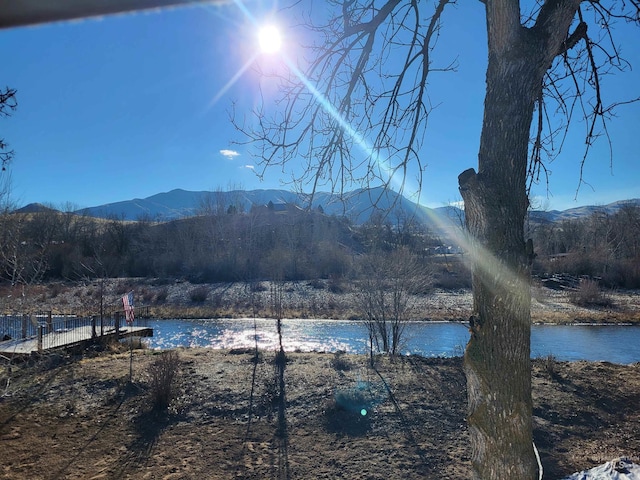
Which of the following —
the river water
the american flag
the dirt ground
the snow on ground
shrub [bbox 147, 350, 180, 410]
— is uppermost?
the american flag

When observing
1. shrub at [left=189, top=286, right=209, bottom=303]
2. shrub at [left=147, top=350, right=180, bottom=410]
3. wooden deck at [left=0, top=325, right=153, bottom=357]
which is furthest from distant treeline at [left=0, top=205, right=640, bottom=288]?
shrub at [left=147, top=350, right=180, bottom=410]

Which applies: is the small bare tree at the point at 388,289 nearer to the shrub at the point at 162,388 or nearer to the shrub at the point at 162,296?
the shrub at the point at 162,388

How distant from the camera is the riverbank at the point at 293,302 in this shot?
27.8 m

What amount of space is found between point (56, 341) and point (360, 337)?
12602 millimetres

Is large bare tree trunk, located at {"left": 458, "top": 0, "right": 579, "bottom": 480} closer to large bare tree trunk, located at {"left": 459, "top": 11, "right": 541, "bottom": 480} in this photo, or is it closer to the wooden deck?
large bare tree trunk, located at {"left": 459, "top": 11, "right": 541, "bottom": 480}

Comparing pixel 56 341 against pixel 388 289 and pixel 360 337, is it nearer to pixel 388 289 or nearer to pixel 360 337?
pixel 388 289

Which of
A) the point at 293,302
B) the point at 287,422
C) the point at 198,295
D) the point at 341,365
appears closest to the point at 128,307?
the point at 341,365

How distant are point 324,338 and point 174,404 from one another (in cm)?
1326

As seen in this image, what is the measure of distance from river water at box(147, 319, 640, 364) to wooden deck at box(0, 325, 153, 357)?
293 cm

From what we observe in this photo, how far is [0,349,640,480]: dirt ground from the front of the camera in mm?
5820

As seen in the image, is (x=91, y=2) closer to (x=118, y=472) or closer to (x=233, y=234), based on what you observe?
(x=118, y=472)

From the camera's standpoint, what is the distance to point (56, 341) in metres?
14.1

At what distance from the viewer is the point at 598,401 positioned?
26.7 feet

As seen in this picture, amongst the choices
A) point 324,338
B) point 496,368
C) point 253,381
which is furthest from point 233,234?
point 496,368
